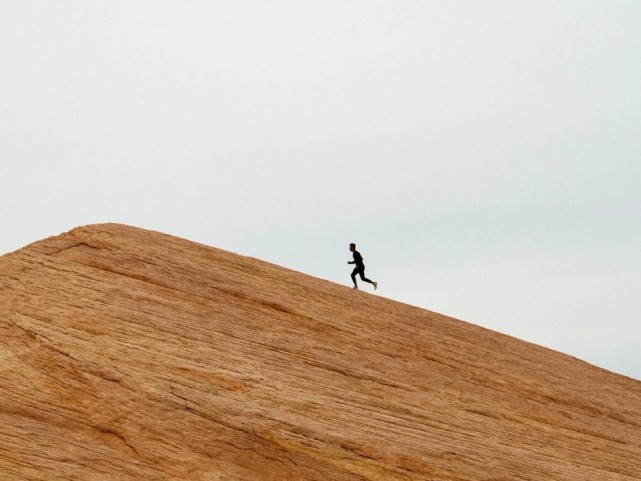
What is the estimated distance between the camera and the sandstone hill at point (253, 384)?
52.5ft

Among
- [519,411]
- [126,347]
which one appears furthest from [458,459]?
[126,347]

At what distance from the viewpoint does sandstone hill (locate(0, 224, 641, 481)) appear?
16016 millimetres

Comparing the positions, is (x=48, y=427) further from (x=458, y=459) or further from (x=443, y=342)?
(x=443, y=342)

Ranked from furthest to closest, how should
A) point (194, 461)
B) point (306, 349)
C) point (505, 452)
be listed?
point (306, 349), point (505, 452), point (194, 461)

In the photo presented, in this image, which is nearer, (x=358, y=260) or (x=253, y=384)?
(x=253, y=384)

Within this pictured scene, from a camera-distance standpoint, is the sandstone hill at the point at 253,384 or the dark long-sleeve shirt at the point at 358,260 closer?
the sandstone hill at the point at 253,384

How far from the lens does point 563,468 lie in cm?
1862

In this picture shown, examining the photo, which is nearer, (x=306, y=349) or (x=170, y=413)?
(x=170, y=413)

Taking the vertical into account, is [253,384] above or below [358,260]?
below

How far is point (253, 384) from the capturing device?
18125 mm

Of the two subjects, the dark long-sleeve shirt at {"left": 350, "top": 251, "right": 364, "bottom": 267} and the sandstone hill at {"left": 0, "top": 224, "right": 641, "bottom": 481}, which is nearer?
the sandstone hill at {"left": 0, "top": 224, "right": 641, "bottom": 481}

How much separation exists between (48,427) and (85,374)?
1485 millimetres

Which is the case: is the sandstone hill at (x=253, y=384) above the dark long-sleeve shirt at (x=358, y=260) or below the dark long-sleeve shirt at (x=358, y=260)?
below

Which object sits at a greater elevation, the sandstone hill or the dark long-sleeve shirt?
the dark long-sleeve shirt
